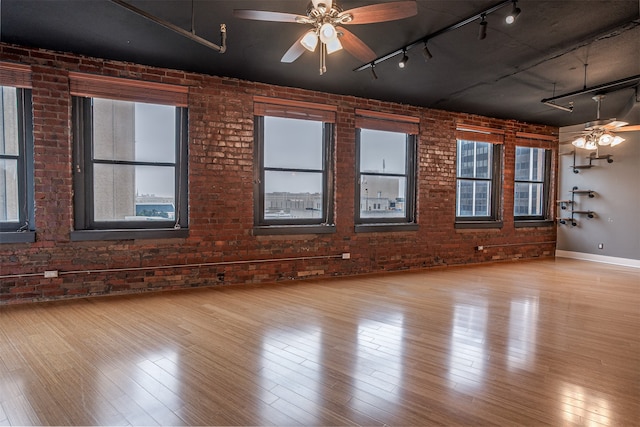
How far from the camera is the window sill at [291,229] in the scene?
5156 millimetres

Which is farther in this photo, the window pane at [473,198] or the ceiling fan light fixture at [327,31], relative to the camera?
the window pane at [473,198]

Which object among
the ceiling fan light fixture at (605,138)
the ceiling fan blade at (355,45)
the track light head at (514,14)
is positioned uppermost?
the track light head at (514,14)

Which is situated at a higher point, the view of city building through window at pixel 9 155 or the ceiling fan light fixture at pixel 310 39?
the ceiling fan light fixture at pixel 310 39

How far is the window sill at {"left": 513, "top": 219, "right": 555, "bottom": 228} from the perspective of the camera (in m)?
7.48

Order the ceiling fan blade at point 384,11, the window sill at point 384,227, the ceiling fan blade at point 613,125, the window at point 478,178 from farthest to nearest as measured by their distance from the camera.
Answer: the window at point 478,178
the window sill at point 384,227
the ceiling fan blade at point 613,125
the ceiling fan blade at point 384,11

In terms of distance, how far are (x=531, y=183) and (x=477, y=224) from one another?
1.89m

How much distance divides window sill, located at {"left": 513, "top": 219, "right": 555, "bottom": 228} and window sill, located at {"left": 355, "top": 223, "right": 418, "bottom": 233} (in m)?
2.64

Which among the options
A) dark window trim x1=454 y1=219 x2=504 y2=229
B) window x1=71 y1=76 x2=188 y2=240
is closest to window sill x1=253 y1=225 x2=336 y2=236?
window x1=71 y1=76 x2=188 y2=240

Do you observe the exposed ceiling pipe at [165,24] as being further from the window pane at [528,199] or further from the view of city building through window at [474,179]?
the window pane at [528,199]

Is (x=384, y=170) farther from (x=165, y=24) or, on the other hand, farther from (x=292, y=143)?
(x=165, y=24)

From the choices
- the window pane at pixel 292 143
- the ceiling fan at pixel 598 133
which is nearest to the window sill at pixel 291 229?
the window pane at pixel 292 143

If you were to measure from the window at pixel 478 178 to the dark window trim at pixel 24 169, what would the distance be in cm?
638

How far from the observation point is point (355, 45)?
2.99m

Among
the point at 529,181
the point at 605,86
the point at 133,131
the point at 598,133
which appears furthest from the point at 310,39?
the point at 529,181
